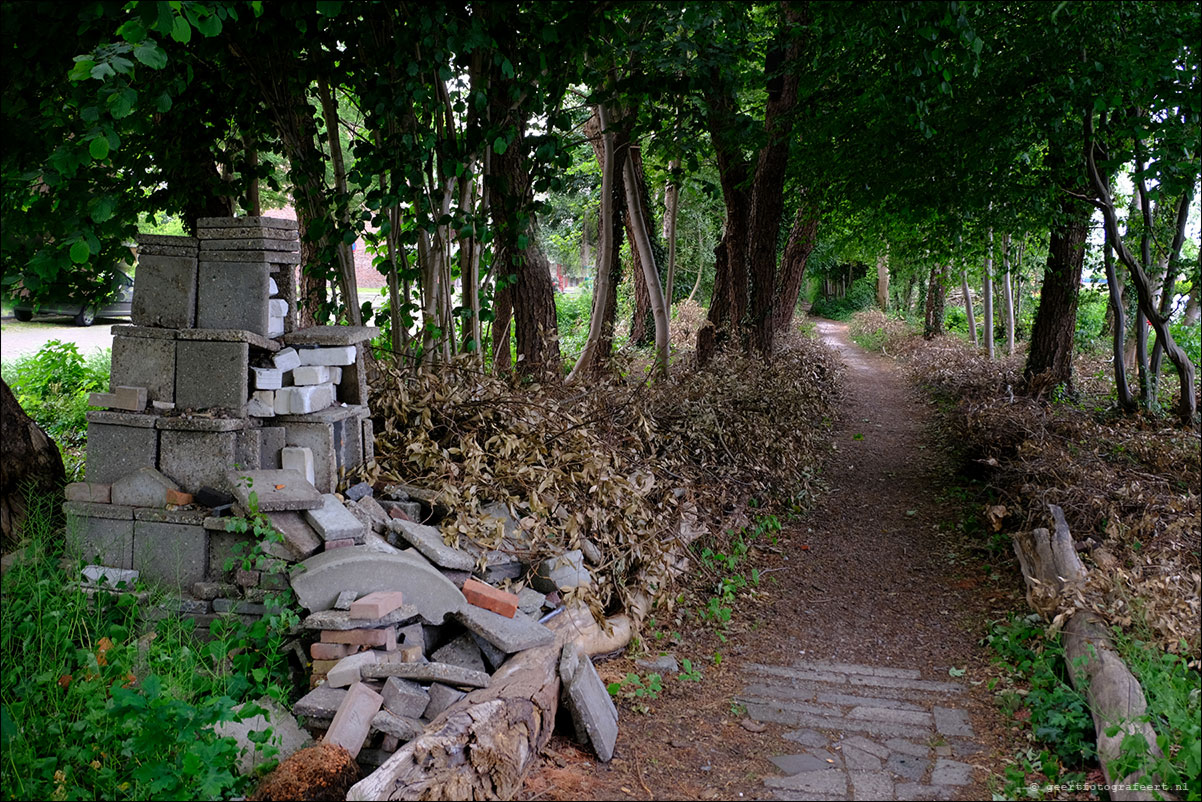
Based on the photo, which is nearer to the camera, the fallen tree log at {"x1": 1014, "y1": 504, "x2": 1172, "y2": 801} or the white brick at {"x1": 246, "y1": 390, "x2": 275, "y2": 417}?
the fallen tree log at {"x1": 1014, "y1": 504, "x2": 1172, "y2": 801}

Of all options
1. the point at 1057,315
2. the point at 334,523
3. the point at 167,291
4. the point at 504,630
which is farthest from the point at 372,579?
the point at 1057,315

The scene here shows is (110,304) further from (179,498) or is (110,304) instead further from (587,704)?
(587,704)

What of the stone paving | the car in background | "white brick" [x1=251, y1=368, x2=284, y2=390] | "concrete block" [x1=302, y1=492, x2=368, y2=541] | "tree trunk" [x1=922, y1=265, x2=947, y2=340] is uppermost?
"tree trunk" [x1=922, y1=265, x2=947, y2=340]

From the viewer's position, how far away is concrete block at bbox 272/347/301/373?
4.34 meters

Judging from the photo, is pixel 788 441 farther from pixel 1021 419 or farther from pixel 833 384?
pixel 833 384

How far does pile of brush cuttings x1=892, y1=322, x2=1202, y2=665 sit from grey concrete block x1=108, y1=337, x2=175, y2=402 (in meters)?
4.96

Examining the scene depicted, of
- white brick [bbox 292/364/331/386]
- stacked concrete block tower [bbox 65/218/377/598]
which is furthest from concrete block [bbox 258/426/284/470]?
white brick [bbox 292/364/331/386]

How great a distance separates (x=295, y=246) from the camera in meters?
4.45

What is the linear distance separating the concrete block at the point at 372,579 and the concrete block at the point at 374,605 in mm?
123

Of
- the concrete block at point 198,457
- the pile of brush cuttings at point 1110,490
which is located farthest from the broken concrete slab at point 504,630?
the pile of brush cuttings at point 1110,490

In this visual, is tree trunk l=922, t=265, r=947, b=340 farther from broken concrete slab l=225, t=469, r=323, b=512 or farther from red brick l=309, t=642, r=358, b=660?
red brick l=309, t=642, r=358, b=660

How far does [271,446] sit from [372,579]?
1.02 metres

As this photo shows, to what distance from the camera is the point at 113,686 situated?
2.99 meters

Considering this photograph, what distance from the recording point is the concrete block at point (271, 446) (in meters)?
4.37
